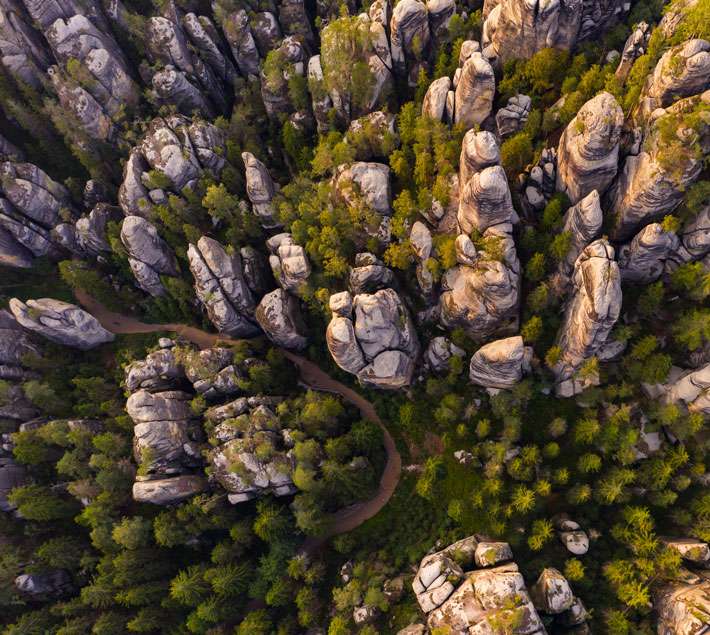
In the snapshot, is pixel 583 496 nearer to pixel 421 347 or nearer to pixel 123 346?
pixel 421 347

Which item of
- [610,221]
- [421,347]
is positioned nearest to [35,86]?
[421,347]

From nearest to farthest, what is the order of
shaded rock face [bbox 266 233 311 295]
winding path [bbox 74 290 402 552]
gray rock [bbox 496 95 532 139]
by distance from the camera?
gray rock [bbox 496 95 532 139], winding path [bbox 74 290 402 552], shaded rock face [bbox 266 233 311 295]

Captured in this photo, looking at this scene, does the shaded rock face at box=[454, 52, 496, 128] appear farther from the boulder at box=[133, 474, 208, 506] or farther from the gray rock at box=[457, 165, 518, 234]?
the boulder at box=[133, 474, 208, 506]

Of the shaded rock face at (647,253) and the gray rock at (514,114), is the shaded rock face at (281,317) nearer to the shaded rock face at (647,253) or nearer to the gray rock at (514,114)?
the gray rock at (514,114)

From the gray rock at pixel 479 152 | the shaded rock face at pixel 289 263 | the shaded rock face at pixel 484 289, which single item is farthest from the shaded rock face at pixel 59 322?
the gray rock at pixel 479 152

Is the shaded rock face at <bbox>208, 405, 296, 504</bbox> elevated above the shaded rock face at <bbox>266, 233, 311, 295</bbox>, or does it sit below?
below

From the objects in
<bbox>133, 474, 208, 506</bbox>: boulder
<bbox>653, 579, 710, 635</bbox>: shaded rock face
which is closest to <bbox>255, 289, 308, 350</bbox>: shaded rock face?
<bbox>133, 474, 208, 506</bbox>: boulder
